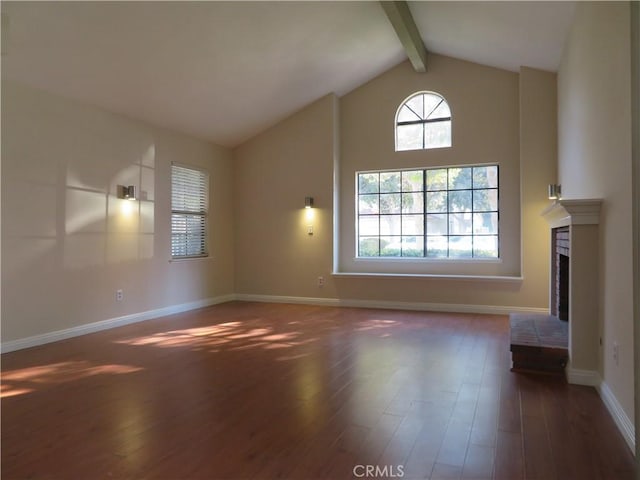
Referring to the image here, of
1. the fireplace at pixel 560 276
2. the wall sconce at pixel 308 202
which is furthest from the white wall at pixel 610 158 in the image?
the wall sconce at pixel 308 202

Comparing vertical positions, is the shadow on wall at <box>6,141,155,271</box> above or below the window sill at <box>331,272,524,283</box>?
above

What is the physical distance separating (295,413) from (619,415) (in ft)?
5.93

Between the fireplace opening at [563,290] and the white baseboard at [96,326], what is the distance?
489 cm

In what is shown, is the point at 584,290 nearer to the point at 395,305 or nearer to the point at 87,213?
the point at 395,305

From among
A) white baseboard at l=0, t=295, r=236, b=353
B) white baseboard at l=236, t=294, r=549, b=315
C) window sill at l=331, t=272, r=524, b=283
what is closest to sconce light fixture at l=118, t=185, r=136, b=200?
white baseboard at l=0, t=295, r=236, b=353

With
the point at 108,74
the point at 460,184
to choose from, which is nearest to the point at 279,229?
the point at 460,184

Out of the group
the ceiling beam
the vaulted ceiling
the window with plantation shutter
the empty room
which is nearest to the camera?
the empty room

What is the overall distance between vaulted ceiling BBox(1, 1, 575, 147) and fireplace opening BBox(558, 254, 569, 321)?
2.45 metres

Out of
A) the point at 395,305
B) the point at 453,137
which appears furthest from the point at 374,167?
the point at 395,305

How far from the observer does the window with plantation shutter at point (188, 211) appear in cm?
611

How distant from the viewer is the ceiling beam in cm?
480

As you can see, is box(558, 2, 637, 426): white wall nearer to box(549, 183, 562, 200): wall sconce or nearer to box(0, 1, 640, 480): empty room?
box(0, 1, 640, 480): empty room

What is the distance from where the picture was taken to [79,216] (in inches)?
182

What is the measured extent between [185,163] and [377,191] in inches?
119
